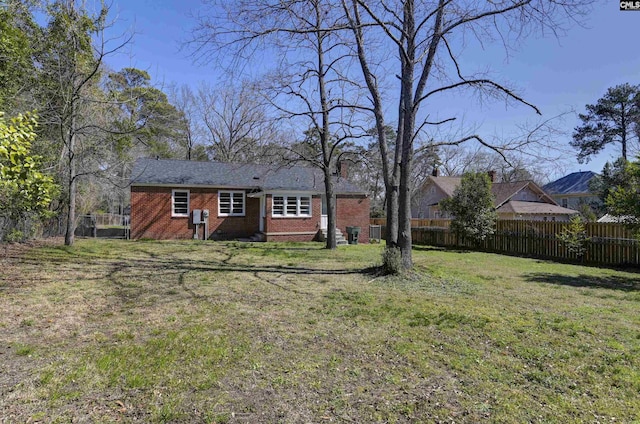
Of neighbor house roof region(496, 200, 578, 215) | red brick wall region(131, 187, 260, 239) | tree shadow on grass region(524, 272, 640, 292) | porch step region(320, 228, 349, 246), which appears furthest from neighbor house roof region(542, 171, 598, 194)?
red brick wall region(131, 187, 260, 239)

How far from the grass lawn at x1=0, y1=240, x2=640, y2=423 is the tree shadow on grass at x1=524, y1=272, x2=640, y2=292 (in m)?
0.34

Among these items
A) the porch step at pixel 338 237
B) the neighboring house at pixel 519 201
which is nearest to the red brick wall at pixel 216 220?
the porch step at pixel 338 237

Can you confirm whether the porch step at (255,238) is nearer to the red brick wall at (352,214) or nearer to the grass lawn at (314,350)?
the red brick wall at (352,214)

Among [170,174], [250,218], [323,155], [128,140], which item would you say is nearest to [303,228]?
[250,218]

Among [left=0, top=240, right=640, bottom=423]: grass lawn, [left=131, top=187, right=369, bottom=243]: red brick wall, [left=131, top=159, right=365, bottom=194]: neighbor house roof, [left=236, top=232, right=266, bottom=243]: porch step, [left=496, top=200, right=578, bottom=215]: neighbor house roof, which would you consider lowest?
[left=0, top=240, right=640, bottom=423]: grass lawn

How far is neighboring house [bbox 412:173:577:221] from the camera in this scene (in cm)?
2815

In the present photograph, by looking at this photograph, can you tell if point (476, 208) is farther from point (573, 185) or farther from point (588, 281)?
point (573, 185)

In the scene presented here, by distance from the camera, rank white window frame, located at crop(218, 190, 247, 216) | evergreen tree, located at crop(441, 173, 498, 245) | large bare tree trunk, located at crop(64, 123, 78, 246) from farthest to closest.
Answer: white window frame, located at crop(218, 190, 247, 216), evergreen tree, located at crop(441, 173, 498, 245), large bare tree trunk, located at crop(64, 123, 78, 246)

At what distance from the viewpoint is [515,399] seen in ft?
10.4

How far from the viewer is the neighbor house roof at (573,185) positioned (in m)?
39.2

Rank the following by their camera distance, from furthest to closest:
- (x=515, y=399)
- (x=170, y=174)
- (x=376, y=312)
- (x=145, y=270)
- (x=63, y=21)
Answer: (x=170, y=174) < (x=63, y=21) < (x=145, y=270) < (x=376, y=312) < (x=515, y=399)

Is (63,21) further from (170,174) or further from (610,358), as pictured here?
(610,358)

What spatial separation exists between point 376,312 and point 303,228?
1379 centimetres

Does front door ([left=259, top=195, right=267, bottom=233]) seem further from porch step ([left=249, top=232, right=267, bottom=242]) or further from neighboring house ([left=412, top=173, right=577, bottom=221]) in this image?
neighboring house ([left=412, top=173, right=577, bottom=221])
